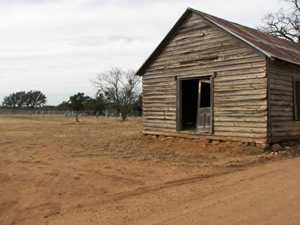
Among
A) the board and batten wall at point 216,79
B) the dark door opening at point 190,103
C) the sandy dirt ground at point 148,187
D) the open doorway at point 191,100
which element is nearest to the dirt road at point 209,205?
the sandy dirt ground at point 148,187

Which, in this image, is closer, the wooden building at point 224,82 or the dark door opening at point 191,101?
the wooden building at point 224,82

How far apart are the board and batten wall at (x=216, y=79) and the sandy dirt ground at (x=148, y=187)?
1227mm

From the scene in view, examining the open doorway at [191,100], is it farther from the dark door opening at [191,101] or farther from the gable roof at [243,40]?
the gable roof at [243,40]

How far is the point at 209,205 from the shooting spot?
732 cm

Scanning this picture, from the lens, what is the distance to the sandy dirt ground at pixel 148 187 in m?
6.87

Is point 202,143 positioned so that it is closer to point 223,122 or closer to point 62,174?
point 223,122

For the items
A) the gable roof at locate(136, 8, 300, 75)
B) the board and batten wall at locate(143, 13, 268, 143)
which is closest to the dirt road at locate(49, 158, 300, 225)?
the board and batten wall at locate(143, 13, 268, 143)

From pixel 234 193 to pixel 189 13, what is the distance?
38.3 ft

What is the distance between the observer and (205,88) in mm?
20391

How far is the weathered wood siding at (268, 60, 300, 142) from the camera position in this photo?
612 inches

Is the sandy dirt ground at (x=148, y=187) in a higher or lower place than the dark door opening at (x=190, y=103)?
lower

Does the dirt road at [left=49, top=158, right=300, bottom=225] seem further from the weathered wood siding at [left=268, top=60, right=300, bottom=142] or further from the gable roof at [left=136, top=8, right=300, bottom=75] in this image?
the gable roof at [left=136, top=8, right=300, bottom=75]

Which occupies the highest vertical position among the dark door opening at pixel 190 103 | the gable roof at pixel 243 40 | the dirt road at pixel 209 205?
the gable roof at pixel 243 40

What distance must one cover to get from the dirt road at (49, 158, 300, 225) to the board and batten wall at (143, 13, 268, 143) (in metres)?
6.21
